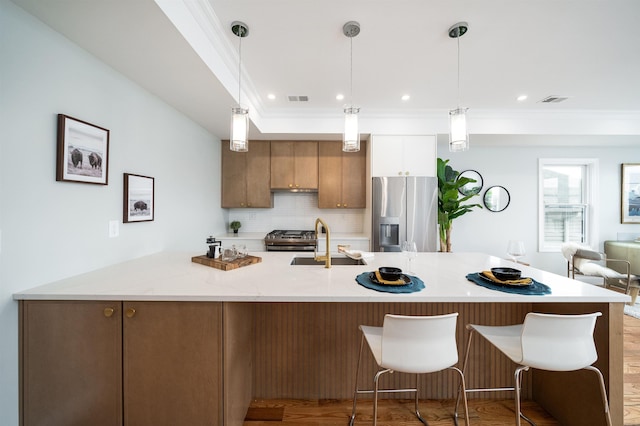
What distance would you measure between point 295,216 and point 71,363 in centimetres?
327

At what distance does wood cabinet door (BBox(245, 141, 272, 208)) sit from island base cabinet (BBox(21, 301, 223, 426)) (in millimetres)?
2871

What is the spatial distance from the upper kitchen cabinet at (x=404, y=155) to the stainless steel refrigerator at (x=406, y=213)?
117 mm

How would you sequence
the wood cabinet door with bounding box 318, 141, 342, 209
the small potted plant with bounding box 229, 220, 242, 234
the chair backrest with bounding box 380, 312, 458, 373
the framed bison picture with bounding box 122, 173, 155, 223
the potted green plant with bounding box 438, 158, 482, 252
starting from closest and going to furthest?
the chair backrest with bounding box 380, 312, 458, 373 < the framed bison picture with bounding box 122, 173, 155, 223 < the potted green plant with bounding box 438, 158, 482, 252 < the wood cabinet door with bounding box 318, 141, 342, 209 < the small potted plant with bounding box 229, 220, 242, 234

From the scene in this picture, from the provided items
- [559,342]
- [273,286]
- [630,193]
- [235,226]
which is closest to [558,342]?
[559,342]

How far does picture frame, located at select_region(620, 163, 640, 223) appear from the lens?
4316 millimetres

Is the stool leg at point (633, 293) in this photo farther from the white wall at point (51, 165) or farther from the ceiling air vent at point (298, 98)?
the white wall at point (51, 165)

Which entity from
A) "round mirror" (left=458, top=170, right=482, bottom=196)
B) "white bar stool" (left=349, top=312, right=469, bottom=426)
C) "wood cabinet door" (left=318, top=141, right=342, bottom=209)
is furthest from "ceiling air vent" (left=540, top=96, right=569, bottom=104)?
"white bar stool" (left=349, top=312, right=469, bottom=426)

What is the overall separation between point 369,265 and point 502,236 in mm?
3611

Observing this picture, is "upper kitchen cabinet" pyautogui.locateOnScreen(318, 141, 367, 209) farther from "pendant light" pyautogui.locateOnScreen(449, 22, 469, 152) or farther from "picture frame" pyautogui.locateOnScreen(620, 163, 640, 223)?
"picture frame" pyautogui.locateOnScreen(620, 163, 640, 223)

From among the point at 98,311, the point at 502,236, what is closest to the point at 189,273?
the point at 98,311

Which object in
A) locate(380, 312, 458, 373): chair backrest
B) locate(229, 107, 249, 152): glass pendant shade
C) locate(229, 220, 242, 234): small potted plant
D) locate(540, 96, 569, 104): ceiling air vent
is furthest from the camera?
locate(229, 220, 242, 234): small potted plant

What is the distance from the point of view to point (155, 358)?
1.28 m

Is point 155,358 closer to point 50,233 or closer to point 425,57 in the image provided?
point 50,233

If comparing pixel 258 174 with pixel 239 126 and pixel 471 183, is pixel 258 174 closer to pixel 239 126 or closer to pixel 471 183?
pixel 239 126
